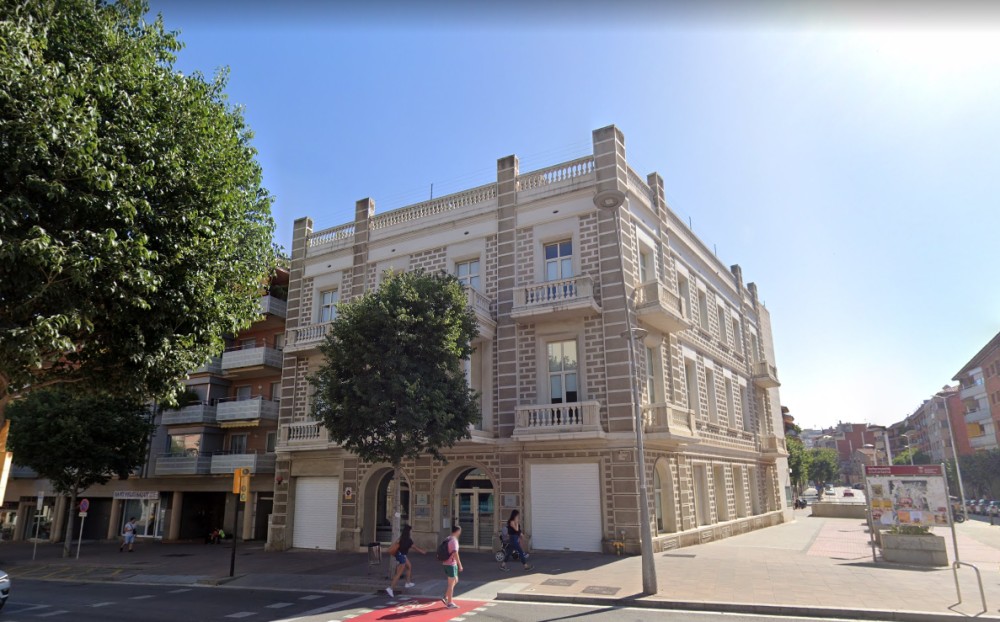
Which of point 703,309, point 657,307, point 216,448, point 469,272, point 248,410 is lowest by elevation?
point 216,448

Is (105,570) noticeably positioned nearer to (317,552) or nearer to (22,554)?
(317,552)

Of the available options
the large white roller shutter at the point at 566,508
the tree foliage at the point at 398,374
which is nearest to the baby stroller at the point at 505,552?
the large white roller shutter at the point at 566,508

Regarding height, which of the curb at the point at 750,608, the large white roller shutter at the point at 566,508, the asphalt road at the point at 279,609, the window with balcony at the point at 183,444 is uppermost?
the window with balcony at the point at 183,444

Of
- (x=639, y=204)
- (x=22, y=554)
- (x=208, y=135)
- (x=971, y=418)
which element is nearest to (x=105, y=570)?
(x=22, y=554)

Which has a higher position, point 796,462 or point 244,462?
point 244,462

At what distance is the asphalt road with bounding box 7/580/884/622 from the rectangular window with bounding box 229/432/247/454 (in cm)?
1489

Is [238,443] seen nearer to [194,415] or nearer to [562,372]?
[194,415]

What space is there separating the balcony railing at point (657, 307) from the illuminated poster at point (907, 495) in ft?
24.8

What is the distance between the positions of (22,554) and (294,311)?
17.7 metres

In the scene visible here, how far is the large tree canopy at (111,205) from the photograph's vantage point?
8172 mm

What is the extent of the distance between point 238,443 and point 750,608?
27.6 m

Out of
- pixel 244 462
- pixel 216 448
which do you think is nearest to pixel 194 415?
pixel 216 448

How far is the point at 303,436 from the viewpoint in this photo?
2398 cm

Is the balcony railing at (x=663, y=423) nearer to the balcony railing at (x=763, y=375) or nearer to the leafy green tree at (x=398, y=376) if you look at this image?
the leafy green tree at (x=398, y=376)
